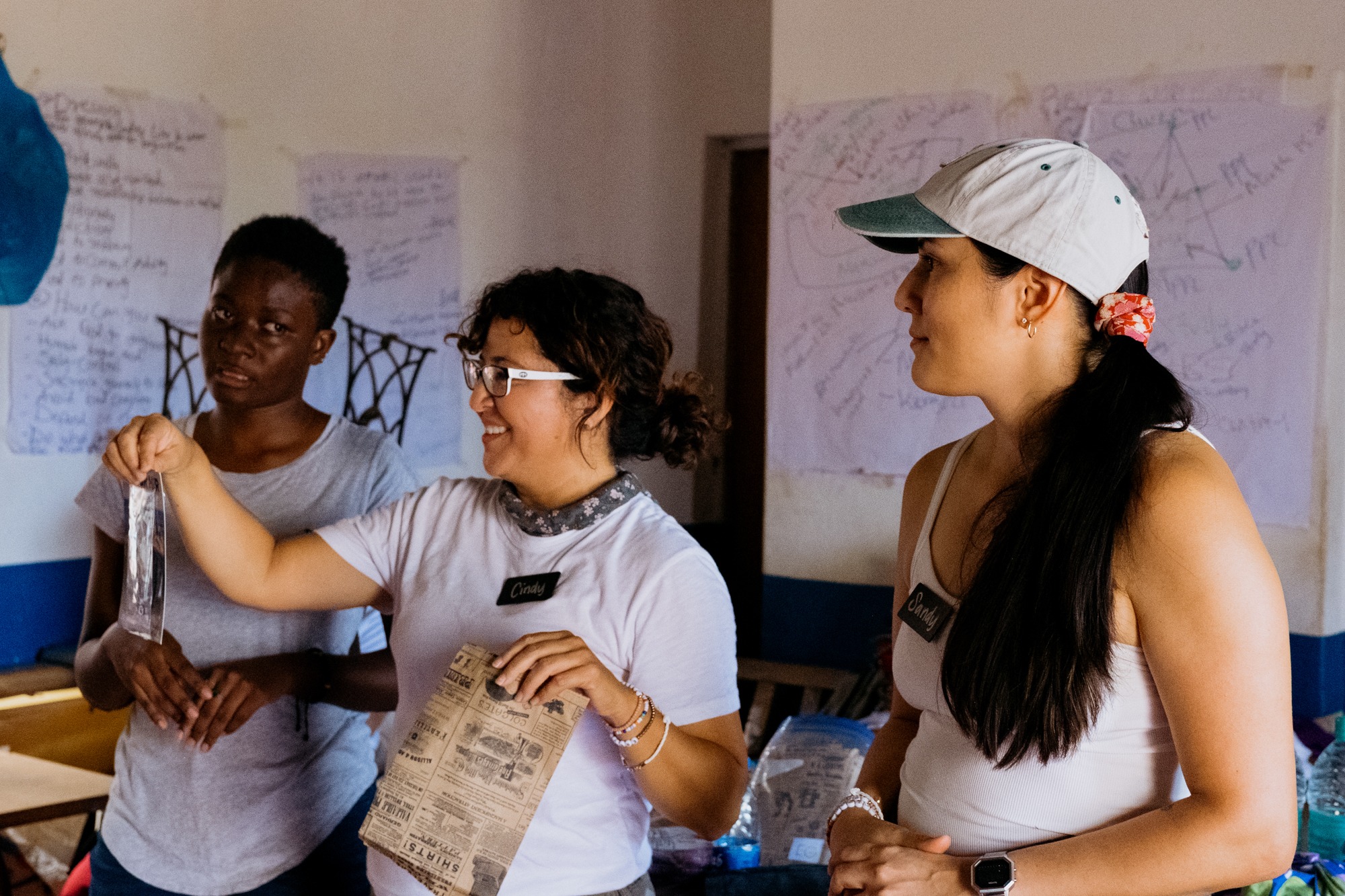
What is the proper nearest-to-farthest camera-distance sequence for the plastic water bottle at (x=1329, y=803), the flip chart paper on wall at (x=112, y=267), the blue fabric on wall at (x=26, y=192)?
the plastic water bottle at (x=1329, y=803) → the blue fabric on wall at (x=26, y=192) → the flip chart paper on wall at (x=112, y=267)

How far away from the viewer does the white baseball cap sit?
4.08ft

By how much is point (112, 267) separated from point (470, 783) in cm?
317

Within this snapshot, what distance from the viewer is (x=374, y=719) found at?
351cm

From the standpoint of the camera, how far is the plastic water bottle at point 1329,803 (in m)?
2.19

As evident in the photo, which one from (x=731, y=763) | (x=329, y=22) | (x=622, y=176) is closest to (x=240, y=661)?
(x=731, y=763)

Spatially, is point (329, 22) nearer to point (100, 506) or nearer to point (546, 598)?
point (100, 506)

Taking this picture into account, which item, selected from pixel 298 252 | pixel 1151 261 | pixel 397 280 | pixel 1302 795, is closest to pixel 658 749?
pixel 298 252

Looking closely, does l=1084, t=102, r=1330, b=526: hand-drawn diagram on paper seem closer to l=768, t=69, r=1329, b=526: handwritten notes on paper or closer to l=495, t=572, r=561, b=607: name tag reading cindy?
l=768, t=69, r=1329, b=526: handwritten notes on paper

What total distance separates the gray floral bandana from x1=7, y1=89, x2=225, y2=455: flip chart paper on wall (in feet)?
9.07

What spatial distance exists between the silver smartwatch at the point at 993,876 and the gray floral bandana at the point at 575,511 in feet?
2.12

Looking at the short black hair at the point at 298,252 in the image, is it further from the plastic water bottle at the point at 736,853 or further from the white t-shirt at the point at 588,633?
the plastic water bottle at the point at 736,853

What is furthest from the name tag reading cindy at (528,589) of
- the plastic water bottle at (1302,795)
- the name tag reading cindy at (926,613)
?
the plastic water bottle at (1302,795)

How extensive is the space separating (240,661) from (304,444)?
0.35m

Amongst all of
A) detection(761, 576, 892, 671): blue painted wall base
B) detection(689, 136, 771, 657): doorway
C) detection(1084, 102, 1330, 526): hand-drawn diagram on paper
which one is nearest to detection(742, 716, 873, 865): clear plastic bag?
detection(761, 576, 892, 671): blue painted wall base
